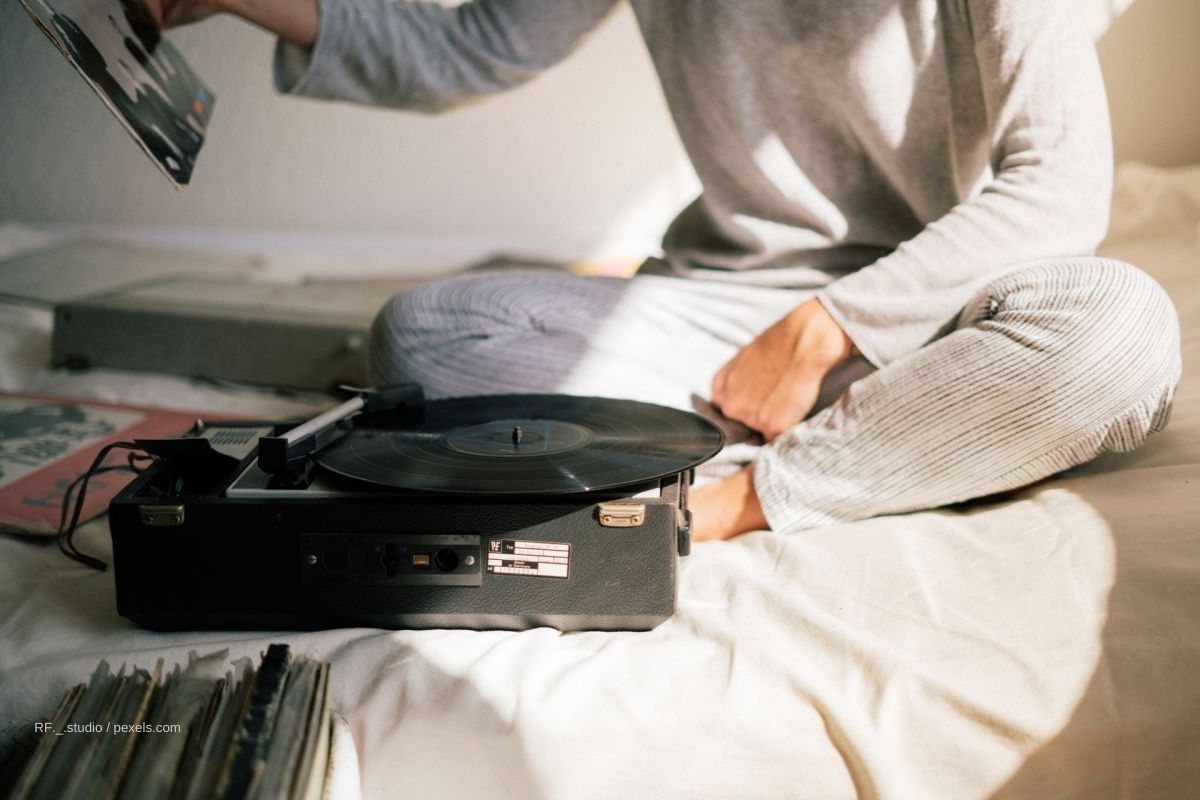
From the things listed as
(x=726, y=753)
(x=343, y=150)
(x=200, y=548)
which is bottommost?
(x=726, y=753)

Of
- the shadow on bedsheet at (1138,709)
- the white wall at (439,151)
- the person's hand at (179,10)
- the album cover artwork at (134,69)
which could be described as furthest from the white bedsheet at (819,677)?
the white wall at (439,151)

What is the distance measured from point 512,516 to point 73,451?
0.78 metres

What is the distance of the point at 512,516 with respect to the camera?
31.0 inches

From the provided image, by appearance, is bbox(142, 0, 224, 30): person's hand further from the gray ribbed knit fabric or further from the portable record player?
the portable record player

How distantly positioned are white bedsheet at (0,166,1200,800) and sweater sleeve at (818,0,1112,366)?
245 mm

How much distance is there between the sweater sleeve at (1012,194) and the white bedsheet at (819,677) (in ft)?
0.81

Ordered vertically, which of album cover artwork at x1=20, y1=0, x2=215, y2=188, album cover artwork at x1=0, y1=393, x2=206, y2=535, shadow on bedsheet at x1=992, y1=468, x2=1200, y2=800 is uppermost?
album cover artwork at x1=20, y1=0, x2=215, y2=188

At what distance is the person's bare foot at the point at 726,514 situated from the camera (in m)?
1.03

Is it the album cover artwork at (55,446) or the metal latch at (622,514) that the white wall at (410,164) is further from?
the metal latch at (622,514)

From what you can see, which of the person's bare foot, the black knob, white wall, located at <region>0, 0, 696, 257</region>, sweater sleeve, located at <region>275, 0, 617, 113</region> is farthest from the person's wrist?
white wall, located at <region>0, 0, 696, 257</region>

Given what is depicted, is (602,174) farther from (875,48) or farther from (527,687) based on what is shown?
(527,687)

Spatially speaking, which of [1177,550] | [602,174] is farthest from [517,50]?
[602,174]

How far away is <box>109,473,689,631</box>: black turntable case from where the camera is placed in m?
0.79

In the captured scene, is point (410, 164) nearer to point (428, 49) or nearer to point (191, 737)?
point (428, 49)
